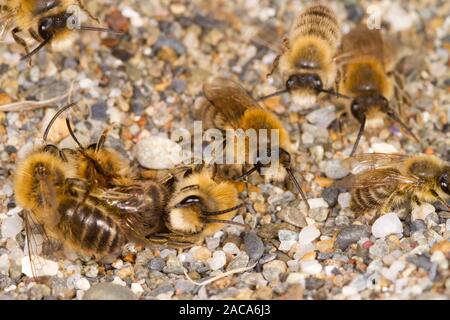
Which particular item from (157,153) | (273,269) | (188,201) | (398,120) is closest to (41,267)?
(188,201)

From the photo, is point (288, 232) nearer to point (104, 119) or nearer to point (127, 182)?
point (127, 182)

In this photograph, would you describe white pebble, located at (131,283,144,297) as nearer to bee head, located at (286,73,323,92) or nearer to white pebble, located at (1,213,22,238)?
white pebble, located at (1,213,22,238)

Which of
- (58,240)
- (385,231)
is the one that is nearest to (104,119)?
(58,240)

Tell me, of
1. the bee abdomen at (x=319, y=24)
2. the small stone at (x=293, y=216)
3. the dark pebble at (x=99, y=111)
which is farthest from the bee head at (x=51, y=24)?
the small stone at (x=293, y=216)

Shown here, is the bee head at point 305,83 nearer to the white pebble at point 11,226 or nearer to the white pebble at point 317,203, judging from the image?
the white pebble at point 317,203

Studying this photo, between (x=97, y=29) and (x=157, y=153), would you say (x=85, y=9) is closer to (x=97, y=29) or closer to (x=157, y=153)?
(x=97, y=29)

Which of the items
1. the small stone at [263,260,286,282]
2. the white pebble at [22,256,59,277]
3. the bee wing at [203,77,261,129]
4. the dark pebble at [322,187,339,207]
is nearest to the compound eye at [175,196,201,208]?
the small stone at [263,260,286,282]

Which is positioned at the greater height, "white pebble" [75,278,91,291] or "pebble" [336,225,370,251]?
"pebble" [336,225,370,251]
